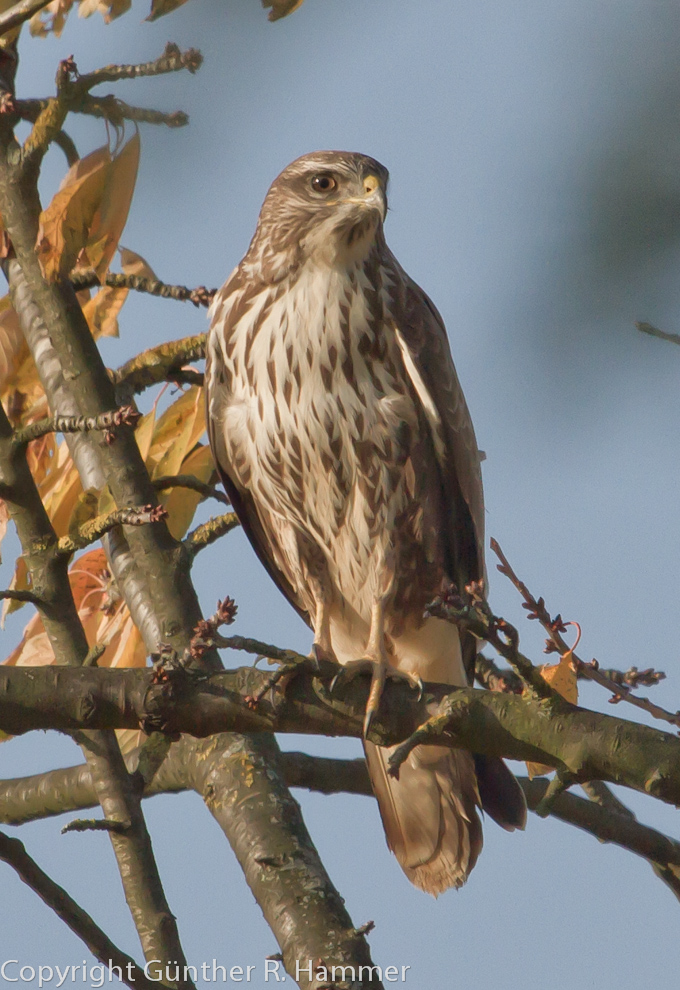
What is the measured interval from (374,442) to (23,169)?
132cm


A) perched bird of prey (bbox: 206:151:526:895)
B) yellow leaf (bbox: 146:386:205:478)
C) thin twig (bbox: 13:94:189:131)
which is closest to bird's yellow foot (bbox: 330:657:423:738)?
perched bird of prey (bbox: 206:151:526:895)

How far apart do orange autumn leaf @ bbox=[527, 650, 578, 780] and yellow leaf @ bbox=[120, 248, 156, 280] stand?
163cm

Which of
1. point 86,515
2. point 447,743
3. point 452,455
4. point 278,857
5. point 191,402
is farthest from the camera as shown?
point 452,455

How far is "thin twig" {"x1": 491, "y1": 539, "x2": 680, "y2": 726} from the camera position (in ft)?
7.00

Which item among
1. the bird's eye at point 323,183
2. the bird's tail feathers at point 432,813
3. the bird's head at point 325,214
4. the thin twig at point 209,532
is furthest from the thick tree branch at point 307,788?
the bird's eye at point 323,183

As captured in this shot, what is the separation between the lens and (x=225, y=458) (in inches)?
152

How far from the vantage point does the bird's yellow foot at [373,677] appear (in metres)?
2.56

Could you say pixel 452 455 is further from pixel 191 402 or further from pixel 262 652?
pixel 262 652

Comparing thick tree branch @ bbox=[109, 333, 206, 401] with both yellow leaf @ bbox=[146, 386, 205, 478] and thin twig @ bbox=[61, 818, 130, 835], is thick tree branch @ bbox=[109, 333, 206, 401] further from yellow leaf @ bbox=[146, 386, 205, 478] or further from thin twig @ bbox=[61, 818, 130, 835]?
thin twig @ bbox=[61, 818, 130, 835]

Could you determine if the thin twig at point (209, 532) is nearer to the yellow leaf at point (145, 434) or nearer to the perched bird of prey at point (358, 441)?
the yellow leaf at point (145, 434)

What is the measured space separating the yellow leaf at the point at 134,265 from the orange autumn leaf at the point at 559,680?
163 centimetres

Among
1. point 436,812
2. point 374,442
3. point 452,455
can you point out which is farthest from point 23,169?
point 436,812

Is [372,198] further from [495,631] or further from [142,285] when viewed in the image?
[495,631]

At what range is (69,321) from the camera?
Result: 3240 mm
